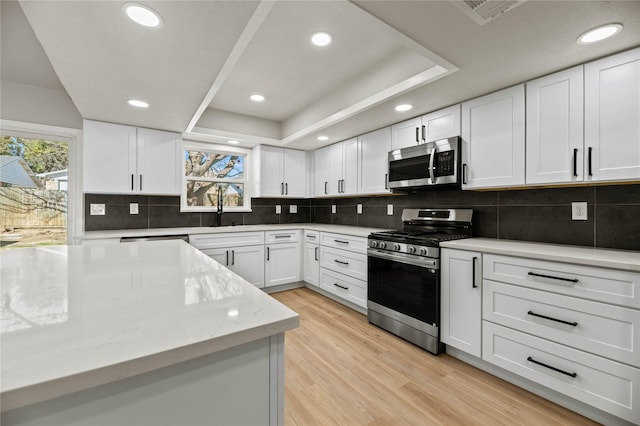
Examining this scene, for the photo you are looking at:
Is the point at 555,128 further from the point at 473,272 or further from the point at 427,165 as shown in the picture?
the point at 473,272

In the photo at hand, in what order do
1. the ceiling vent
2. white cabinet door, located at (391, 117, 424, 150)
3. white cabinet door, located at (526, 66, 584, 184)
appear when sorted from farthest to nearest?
white cabinet door, located at (391, 117, 424, 150) < white cabinet door, located at (526, 66, 584, 184) < the ceiling vent

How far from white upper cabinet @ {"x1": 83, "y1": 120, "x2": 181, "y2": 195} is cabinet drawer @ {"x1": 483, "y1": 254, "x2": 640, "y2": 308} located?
A: 3367 mm

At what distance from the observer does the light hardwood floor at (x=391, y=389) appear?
1.62m

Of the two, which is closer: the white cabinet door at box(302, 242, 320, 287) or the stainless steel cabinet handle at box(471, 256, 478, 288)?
the stainless steel cabinet handle at box(471, 256, 478, 288)

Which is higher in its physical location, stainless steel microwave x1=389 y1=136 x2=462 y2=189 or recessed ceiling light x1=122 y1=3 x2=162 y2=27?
recessed ceiling light x1=122 y1=3 x2=162 y2=27

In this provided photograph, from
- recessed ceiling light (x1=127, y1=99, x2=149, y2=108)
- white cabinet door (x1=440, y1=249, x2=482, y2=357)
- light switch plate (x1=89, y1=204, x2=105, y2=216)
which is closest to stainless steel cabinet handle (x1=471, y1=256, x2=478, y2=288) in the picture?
white cabinet door (x1=440, y1=249, x2=482, y2=357)

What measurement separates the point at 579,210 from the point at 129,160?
4192 millimetres

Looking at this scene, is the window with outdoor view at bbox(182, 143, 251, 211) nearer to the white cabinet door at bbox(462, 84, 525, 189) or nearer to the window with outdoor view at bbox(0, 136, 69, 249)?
the window with outdoor view at bbox(0, 136, 69, 249)

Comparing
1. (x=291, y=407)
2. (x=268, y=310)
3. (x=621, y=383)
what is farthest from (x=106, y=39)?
(x=621, y=383)

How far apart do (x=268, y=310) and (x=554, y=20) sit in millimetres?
1937

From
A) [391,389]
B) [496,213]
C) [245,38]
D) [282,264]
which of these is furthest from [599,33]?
[282,264]

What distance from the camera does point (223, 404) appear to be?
62 cm

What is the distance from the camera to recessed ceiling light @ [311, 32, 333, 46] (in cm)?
208

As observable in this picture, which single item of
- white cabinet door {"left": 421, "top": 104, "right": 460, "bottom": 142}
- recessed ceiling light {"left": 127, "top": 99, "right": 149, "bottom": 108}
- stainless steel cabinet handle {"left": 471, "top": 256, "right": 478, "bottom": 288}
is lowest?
stainless steel cabinet handle {"left": 471, "top": 256, "right": 478, "bottom": 288}
